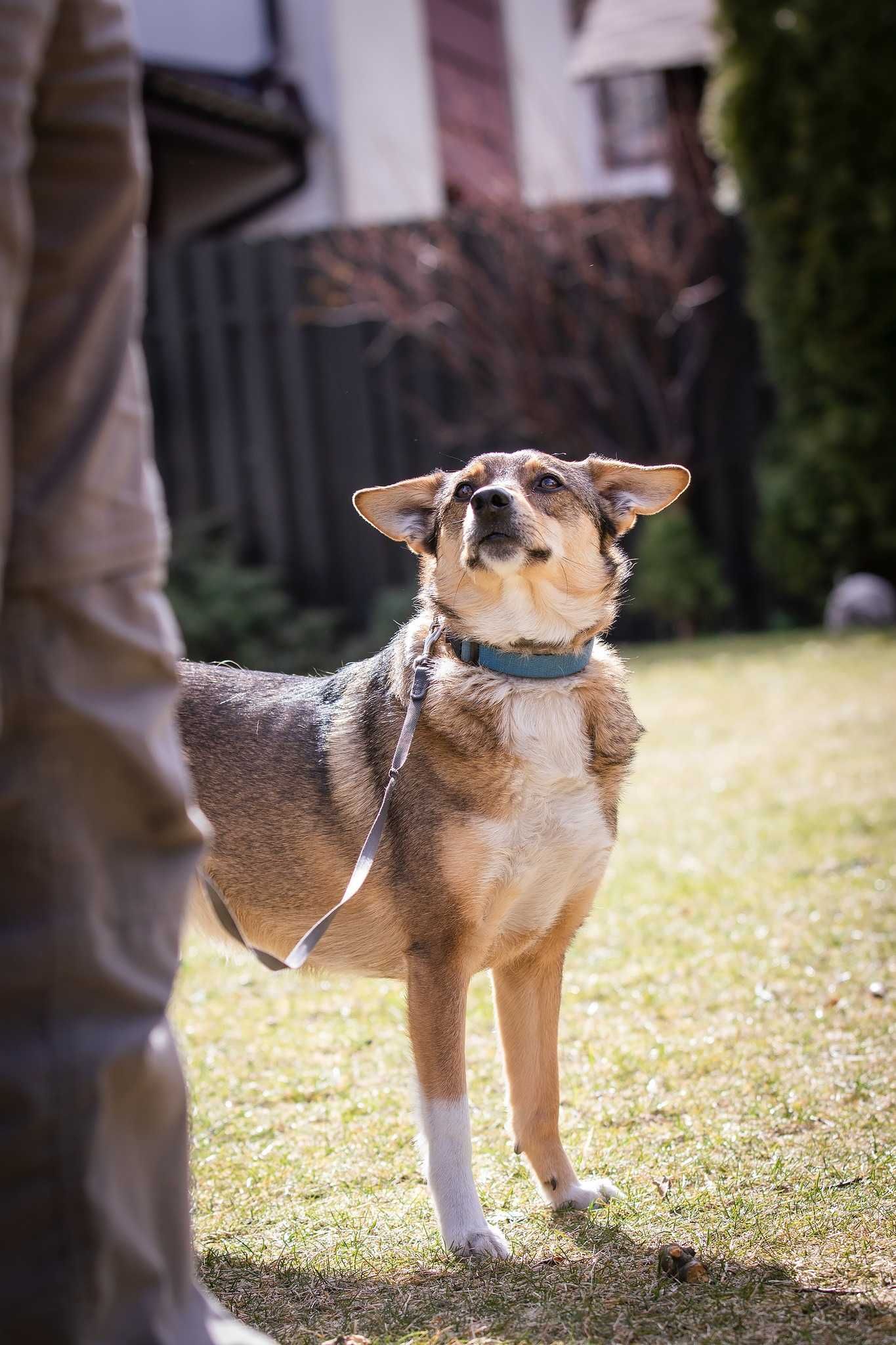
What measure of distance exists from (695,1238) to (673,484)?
1.73m

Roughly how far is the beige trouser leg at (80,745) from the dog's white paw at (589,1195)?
151cm

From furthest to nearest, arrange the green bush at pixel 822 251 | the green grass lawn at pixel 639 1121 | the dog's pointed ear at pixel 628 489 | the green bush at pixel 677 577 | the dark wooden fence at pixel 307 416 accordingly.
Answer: the dark wooden fence at pixel 307 416, the green bush at pixel 677 577, the green bush at pixel 822 251, the dog's pointed ear at pixel 628 489, the green grass lawn at pixel 639 1121

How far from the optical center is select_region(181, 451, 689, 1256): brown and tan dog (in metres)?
2.85

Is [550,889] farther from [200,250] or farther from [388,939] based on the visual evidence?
[200,250]

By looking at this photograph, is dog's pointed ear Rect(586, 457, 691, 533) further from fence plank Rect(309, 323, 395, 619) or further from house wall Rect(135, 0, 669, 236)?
house wall Rect(135, 0, 669, 236)

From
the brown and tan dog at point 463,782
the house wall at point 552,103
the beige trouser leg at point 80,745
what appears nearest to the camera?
the beige trouser leg at point 80,745

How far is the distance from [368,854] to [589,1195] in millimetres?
898

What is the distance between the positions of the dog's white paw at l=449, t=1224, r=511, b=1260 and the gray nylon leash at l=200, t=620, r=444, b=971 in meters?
0.64

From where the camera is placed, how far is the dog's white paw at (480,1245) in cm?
270

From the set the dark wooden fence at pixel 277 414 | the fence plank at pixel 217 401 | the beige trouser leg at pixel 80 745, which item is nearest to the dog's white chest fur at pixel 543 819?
the beige trouser leg at pixel 80 745

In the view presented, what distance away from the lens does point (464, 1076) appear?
284 cm

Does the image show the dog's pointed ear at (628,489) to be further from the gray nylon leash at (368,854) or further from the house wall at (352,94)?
the house wall at (352,94)

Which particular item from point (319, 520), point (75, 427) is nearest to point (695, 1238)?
point (75, 427)

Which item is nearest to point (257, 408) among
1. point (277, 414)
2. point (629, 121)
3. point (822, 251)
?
point (277, 414)
